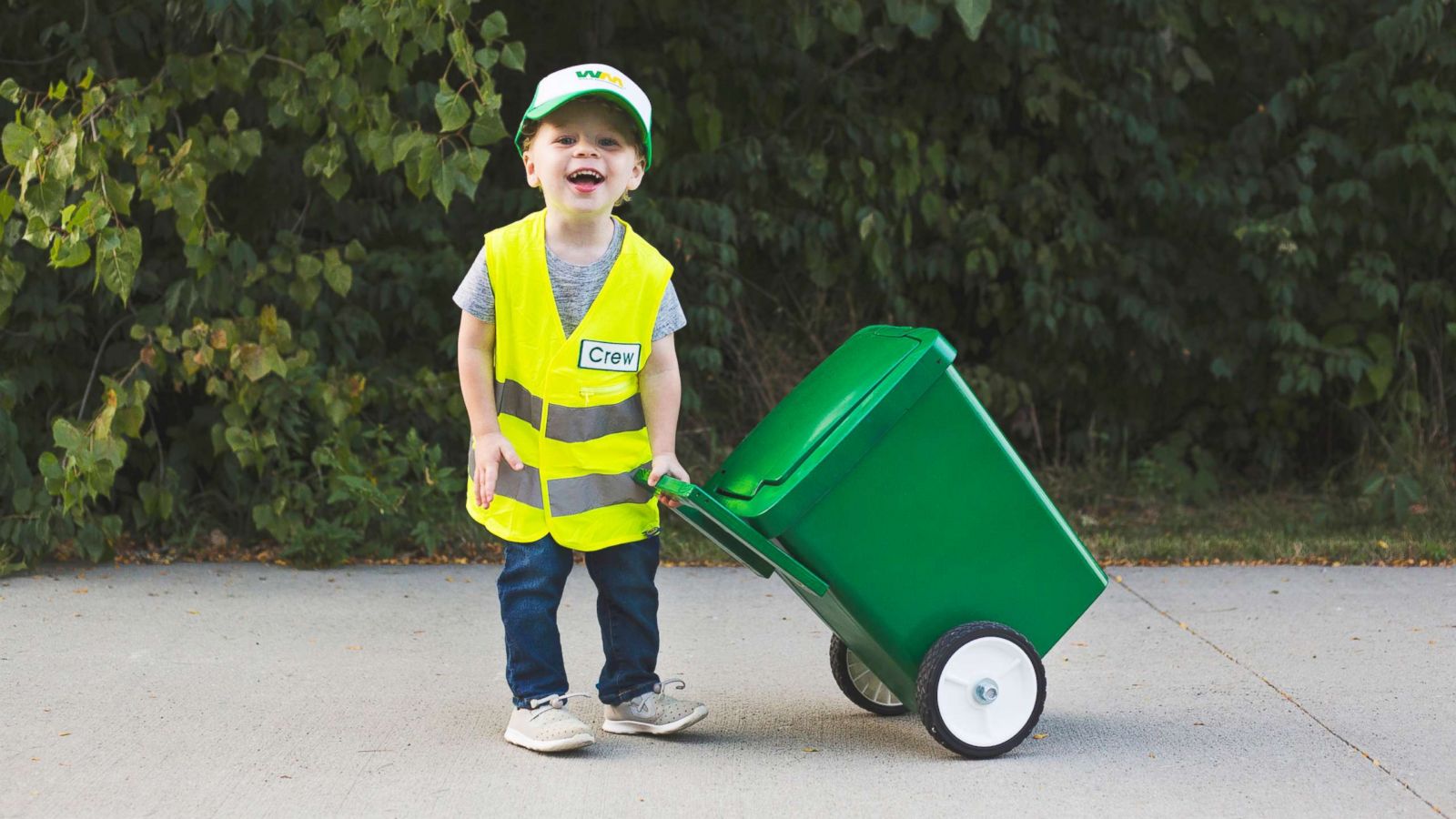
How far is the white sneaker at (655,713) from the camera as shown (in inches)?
140

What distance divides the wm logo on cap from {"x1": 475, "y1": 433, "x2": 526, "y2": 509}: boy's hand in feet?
2.41

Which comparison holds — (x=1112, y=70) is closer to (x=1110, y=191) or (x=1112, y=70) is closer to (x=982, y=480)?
(x=1110, y=191)

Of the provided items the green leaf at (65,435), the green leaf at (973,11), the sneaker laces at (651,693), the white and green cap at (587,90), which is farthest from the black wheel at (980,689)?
the green leaf at (65,435)

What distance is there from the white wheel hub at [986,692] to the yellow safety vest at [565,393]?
2.34ft

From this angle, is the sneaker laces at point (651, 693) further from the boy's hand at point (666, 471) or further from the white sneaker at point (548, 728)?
the boy's hand at point (666, 471)

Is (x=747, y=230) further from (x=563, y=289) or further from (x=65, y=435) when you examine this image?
(x=563, y=289)

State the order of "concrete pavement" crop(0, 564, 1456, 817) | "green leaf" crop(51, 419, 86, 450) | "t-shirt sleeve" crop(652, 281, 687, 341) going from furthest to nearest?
"green leaf" crop(51, 419, 86, 450) → "t-shirt sleeve" crop(652, 281, 687, 341) → "concrete pavement" crop(0, 564, 1456, 817)

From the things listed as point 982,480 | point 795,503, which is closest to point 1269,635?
point 982,480

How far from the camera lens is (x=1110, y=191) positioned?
7.02 meters

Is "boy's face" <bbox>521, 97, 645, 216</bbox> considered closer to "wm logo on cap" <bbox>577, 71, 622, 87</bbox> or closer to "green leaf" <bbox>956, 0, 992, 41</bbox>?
"wm logo on cap" <bbox>577, 71, 622, 87</bbox>

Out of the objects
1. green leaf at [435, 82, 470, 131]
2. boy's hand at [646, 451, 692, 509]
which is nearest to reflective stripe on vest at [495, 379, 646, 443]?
boy's hand at [646, 451, 692, 509]

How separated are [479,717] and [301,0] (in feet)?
7.89

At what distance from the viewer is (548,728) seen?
342 centimetres

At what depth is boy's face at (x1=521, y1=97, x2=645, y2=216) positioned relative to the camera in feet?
11.0
